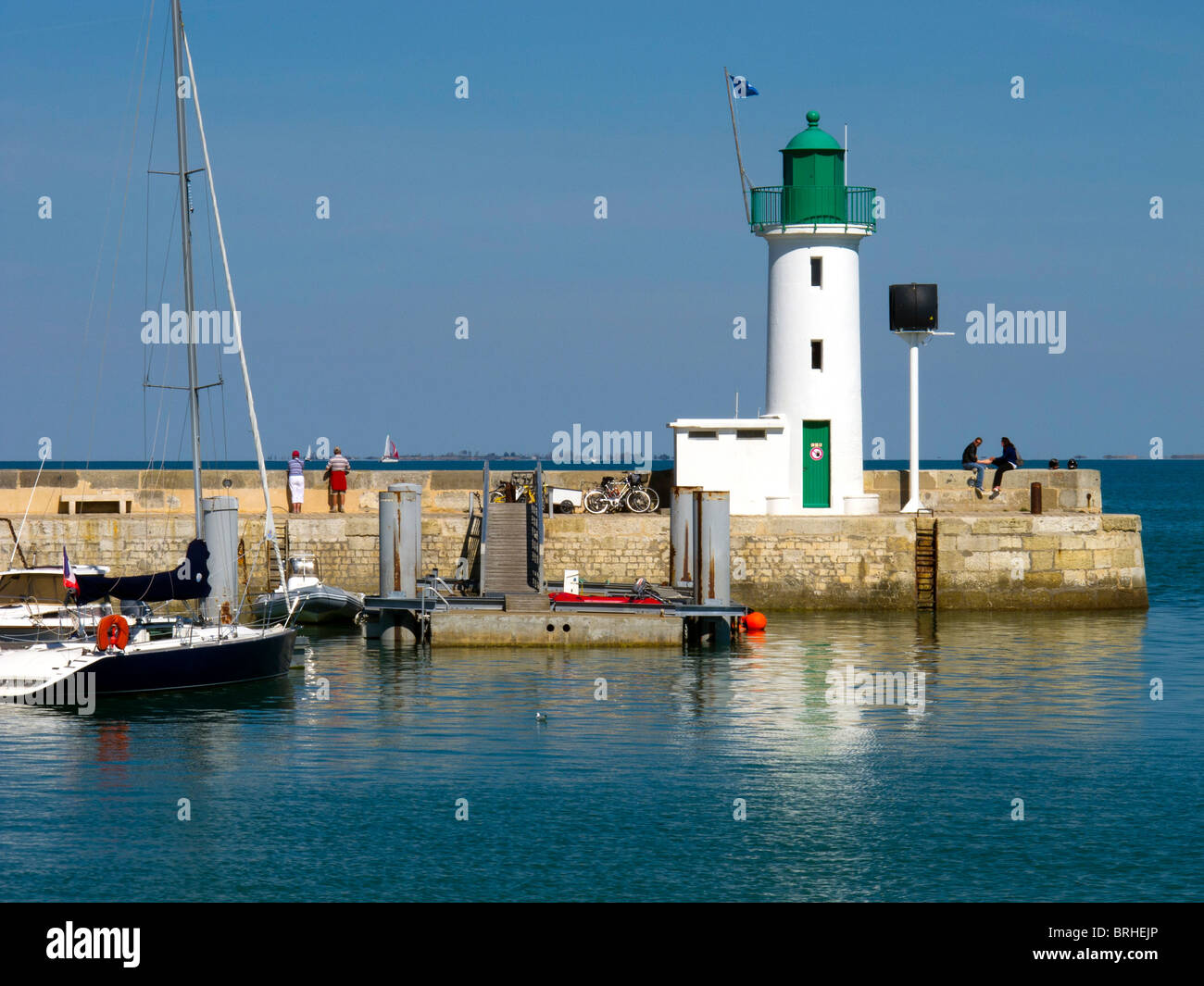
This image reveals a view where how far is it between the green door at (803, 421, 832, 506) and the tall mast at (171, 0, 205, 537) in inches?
565

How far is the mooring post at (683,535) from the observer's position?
27.8 metres

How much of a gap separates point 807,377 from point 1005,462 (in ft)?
17.0

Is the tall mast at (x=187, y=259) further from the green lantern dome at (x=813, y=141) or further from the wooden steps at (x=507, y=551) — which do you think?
the green lantern dome at (x=813, y=141)

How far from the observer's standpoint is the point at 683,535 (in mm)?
27859

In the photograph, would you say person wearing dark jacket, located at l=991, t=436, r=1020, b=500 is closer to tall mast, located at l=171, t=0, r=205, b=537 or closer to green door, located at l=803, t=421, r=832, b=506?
green door, located at l=803, t=421, r=832, b=506

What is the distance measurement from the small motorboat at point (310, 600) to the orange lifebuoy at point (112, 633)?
6.92m

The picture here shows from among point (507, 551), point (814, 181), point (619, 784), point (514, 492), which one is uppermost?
point (814, 181)

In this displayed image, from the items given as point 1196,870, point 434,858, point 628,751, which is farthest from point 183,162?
point 1196,870

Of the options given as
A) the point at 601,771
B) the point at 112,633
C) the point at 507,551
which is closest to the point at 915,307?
the point at 507,551

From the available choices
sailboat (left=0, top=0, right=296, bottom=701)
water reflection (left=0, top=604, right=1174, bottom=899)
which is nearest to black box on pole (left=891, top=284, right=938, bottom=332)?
water reflection (left=0, top=604, right=1174, bottom=899)

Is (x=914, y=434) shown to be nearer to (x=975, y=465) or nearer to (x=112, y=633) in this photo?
(x=975, y=465)

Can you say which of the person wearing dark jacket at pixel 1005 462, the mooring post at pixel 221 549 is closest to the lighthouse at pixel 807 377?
the person wearing dark jacket at pixel 1005 462
